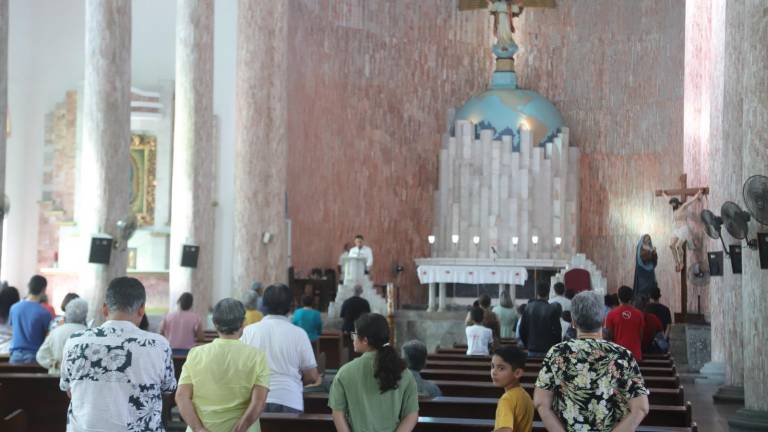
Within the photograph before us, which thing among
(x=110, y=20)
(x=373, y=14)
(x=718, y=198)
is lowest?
(x=718, y=198)

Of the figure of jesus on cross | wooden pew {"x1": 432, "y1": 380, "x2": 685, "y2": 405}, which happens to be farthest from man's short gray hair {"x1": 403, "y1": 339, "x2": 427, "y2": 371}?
the figure of jesus on cross

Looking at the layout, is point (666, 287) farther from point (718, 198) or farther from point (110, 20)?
point (110, 20)

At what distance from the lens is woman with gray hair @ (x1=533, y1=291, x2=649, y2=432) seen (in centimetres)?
527

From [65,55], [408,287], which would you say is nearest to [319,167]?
[408,287]

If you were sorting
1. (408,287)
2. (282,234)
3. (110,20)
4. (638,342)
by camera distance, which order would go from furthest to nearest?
(408,287), (282,234), (110,20), (638,342)

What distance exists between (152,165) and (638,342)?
1113 cm

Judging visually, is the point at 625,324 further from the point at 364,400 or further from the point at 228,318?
the point at 228,318

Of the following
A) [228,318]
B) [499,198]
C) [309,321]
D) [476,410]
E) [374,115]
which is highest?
[374,115]

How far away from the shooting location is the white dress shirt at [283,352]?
686 cm

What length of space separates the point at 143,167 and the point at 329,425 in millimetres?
14256

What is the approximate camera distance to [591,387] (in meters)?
5.28

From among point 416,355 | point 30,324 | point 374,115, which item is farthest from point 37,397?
point 374,115

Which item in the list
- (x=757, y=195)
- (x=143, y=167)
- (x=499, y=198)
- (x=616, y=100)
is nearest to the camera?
(x=757, y=195)

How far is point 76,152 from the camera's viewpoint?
19.9 m
